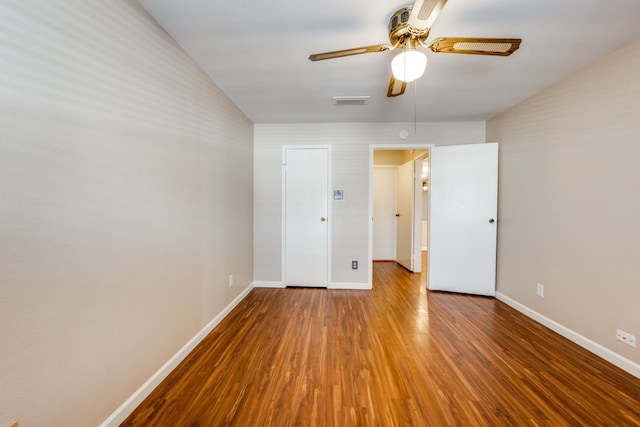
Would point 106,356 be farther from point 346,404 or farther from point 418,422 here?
point 418,422

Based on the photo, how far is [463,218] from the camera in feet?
10.1

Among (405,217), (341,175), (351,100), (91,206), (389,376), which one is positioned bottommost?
(389,376)

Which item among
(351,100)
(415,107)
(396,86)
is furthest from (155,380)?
(415,107)

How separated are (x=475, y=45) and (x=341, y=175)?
2.11 m

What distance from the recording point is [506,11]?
4.63 ft

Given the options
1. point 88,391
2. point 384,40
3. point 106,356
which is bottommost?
point 88,391

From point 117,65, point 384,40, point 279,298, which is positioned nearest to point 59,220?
point 117,65

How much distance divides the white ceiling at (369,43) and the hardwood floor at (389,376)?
91.8 inches

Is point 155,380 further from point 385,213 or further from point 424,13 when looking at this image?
point 385,213

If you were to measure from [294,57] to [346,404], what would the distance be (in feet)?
7.98

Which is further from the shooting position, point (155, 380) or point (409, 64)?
point (155, 380)

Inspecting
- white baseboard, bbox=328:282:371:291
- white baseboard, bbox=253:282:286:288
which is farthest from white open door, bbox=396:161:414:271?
white baseboard, bbox=253:282:286:288

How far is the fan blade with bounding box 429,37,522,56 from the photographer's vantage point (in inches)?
50.4

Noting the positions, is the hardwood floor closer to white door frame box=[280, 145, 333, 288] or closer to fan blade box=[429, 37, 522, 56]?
white door frame box=[280, 145, 333, 288]
